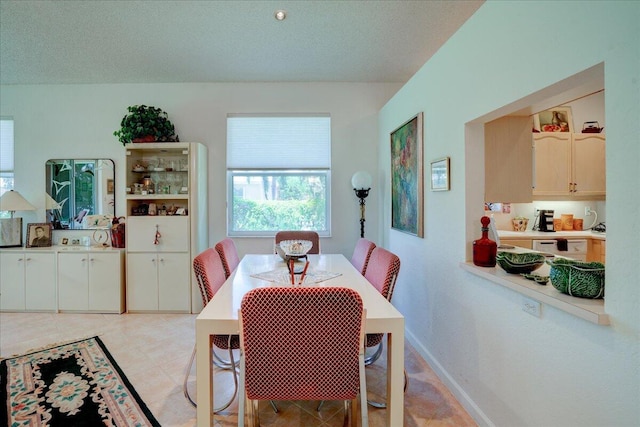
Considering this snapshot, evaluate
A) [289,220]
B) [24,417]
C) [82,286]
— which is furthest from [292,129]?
[24,417]

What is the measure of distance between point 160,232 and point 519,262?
11.3 ft

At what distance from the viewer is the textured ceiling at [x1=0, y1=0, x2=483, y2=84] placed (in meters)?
2.45

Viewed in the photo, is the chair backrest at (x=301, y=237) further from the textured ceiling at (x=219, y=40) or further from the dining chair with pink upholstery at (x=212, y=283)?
the textured ceiling at (x=219, y=40)

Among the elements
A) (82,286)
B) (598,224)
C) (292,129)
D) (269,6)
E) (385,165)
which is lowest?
(82,286)

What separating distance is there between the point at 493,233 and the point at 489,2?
1.37m

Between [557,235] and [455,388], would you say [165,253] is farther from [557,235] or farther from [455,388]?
[557,235]

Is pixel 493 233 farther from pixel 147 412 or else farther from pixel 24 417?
pixel 24 417

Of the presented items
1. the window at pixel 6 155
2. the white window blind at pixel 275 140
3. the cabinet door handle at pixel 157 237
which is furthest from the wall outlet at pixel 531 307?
the window at pixel 6 155

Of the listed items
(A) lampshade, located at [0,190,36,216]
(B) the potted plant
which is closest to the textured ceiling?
(B) the potted plant

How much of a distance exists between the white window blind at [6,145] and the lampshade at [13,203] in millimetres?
548

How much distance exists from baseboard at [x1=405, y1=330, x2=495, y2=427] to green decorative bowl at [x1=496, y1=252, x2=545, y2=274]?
851 millimetres

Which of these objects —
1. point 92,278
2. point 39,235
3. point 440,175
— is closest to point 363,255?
point 440,175

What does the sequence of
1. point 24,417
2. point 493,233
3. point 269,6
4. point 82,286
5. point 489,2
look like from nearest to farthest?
point 489,2 < point 24,417 < point 493,233 < point 269,6 < point 82,286

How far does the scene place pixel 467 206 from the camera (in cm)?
193
